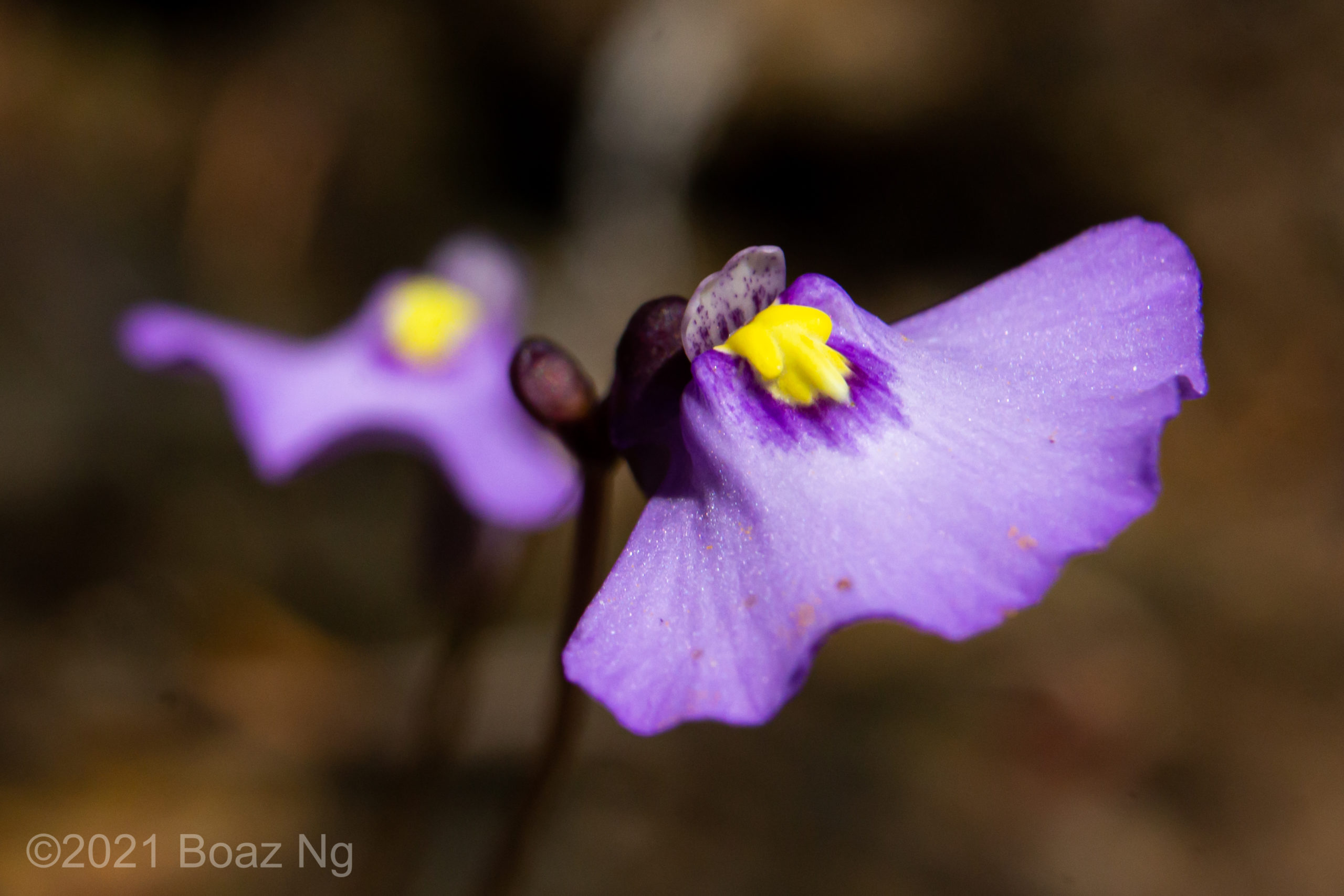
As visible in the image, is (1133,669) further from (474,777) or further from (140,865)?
(140,865)

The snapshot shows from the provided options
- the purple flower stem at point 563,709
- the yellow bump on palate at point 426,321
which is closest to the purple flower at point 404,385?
the yellow bump on palate at point 426,321

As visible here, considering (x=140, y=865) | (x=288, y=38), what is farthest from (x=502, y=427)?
(x=288, y=38)

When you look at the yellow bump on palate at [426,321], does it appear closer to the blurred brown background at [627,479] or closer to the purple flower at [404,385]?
the purple flower at [404,385]

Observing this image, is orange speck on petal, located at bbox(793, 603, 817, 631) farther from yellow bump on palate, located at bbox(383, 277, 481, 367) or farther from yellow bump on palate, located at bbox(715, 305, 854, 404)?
yellow bump on palate, located at bbox(383, 277, 481, 367)

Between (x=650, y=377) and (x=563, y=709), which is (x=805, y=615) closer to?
(x=650, y=377)

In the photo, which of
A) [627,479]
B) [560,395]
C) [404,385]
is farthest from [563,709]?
[627,479]

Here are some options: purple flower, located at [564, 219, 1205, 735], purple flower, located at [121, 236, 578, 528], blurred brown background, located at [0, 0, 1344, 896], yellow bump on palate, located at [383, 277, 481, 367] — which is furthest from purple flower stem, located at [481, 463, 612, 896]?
yellow bump on palate, located at [383, 277, 481, 367]

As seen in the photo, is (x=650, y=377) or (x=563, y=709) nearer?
(x=650, y=377)
